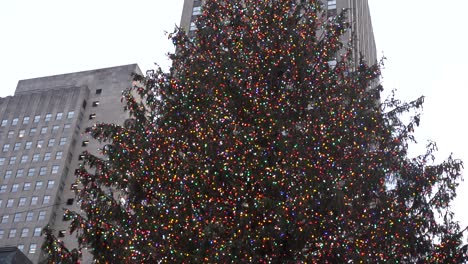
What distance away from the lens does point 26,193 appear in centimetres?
9769

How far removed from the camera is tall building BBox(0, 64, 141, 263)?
93.1 meters

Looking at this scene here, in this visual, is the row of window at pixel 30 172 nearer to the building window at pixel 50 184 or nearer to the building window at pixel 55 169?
the building window at pixel 55 169

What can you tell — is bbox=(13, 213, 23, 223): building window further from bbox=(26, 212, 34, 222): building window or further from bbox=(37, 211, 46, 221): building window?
bbox=(37, 211, 46, 221): building window

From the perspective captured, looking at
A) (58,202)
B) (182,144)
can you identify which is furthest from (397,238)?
(58,202)

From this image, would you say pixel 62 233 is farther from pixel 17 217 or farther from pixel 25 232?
pixel 17 217

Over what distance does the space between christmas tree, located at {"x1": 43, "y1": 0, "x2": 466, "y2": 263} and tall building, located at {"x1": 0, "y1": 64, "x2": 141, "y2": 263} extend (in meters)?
74.6

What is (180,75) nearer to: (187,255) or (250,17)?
(250,17)

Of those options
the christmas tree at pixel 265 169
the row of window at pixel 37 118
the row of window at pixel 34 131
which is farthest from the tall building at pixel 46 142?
the christmas tree at pixel 265 169

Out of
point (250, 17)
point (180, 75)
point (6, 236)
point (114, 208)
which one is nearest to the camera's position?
point (114, 208)

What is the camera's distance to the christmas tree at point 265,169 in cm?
1359

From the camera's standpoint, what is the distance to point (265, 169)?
1447cm

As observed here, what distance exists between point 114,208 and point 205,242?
344 cm

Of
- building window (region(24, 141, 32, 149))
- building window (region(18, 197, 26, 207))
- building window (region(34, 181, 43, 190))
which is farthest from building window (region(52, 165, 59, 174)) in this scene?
building window (region(24, 141, 32, 149))

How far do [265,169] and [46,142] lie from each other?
313ft
